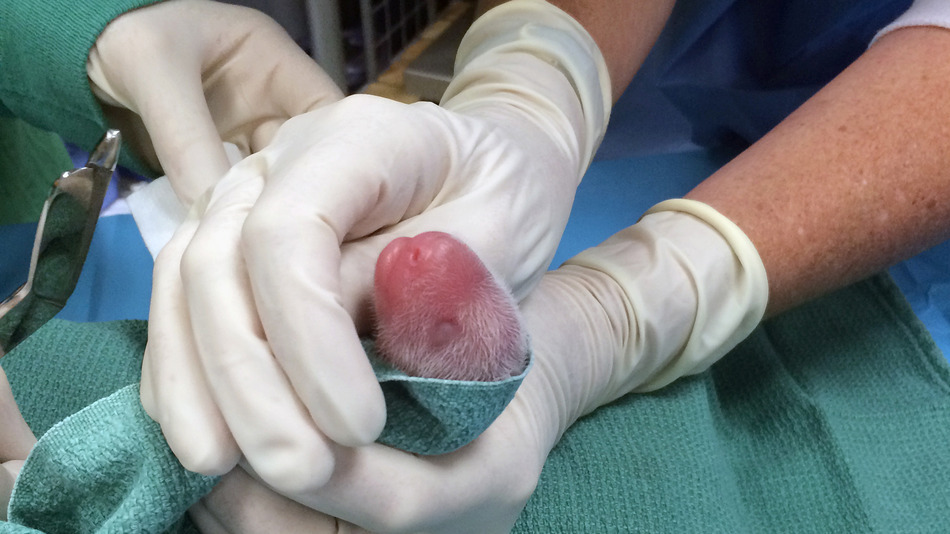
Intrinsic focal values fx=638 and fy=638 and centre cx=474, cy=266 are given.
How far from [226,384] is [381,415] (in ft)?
0.37

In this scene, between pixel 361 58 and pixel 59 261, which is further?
pixel 361 58

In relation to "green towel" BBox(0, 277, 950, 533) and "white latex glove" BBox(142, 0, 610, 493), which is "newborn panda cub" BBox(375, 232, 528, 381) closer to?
"white latex glove" BBox(142, 0, 610, 493)

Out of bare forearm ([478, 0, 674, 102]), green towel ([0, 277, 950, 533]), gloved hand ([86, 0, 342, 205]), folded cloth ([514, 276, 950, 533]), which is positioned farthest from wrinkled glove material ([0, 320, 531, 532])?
bare forearm ([478, 0, 674, 102])

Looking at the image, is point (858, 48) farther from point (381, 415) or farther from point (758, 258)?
point (381, 415)

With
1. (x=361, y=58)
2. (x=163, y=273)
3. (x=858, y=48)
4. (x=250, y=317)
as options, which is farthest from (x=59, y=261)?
(x=858, y=48)

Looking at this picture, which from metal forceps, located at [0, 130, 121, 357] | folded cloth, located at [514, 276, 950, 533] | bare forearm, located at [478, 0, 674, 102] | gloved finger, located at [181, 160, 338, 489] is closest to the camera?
gloved finger, located at [181, 160, 338, 489]

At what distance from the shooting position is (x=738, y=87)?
1.17m

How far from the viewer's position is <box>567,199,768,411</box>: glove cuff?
2.44ft

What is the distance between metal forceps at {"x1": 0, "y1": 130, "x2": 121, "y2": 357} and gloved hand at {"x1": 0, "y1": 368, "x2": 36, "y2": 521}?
46mm

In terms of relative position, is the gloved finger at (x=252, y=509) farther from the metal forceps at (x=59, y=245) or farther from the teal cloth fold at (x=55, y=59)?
the teal cloth fold at (x=55, y=59)

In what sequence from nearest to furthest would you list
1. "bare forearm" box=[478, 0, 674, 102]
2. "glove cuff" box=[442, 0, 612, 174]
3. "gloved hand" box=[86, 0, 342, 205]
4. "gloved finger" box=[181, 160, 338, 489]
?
1. "gloved finger" box=[181, 160, 338, 489]
2. "gloved hand" box=[86, 0, 342, 205]
3. "glove cuff" box=[442, 0, 612, 174]
4. "bare forearm" box=[478, 0, 674, 102]

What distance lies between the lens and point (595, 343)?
73 centimetres

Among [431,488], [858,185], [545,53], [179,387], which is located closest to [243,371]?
[179,387]

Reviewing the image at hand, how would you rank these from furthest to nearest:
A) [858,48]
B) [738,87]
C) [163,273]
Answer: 1. [738,87]
2. [858,48]
3. [163,273]
